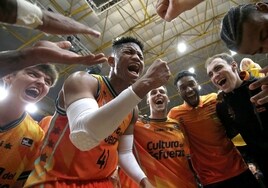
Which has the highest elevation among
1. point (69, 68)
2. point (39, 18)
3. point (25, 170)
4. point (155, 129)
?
point (39, 18)

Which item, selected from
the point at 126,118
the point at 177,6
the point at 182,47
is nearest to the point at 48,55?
the point at 177,6

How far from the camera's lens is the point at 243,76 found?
3.64m

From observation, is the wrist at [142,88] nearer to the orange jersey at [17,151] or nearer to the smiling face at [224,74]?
the orange jersey at [17,151]

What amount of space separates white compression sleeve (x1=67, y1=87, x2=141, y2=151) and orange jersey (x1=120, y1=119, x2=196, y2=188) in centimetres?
183

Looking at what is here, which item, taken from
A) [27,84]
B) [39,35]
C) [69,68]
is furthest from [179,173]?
[69,68]

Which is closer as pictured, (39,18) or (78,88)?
(39,18)

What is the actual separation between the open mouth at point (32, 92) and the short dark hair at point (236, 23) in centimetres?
211

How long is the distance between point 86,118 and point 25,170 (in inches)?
50.4

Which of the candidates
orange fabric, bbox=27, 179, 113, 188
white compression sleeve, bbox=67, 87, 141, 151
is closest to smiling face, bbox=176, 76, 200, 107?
orange fabric, bbox=27, 179, 113, 188

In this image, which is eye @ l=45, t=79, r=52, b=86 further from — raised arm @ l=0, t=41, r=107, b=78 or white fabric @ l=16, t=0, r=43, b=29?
white fabric @ l=16, t=0, r=43, b=29

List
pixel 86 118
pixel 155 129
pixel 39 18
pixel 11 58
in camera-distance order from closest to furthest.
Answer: pixel 39 18, pixel 11 58, pixel 86 118, pixel 155 129

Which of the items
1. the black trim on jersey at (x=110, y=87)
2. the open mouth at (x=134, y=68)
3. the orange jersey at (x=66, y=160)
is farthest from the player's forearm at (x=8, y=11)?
the open mouth at (x=134, y=68)

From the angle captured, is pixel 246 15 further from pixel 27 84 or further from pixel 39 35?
pixel 39 35

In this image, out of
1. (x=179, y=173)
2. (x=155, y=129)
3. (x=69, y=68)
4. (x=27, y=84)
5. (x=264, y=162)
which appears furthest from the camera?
(x=69, y=68)
